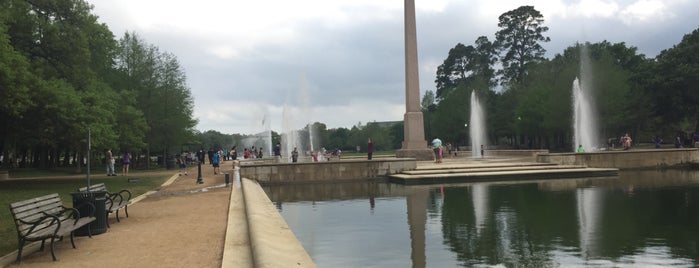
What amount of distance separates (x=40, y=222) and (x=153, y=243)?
1.67 m

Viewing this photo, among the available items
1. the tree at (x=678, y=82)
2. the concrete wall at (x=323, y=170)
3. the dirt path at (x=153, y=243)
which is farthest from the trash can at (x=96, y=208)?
the tree at (x=678, y=82)

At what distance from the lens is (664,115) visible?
48375 millimetres

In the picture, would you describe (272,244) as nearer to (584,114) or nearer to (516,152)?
(516,152)

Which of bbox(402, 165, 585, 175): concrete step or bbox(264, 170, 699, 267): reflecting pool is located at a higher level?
bbox(402, 165, 585, 175): concrete step

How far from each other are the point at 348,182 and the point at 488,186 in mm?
7028

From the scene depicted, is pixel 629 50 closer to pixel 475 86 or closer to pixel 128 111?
pixel 475 86

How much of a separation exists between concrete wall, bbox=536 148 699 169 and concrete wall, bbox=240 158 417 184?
8.09 m

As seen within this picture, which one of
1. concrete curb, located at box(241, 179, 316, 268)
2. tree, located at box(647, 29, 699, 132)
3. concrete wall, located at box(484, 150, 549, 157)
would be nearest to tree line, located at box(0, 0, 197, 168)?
concrete curb, located at box(241, 179, 316, 268)

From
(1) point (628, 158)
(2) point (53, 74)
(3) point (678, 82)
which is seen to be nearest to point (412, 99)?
(1) point (628, 158)

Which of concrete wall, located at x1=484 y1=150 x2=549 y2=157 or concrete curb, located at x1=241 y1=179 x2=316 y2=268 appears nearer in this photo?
concrete curb, located at x1=241 y1=179 x2=316 y2=268

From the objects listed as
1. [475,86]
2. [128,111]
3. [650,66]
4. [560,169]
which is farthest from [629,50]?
[128,111]

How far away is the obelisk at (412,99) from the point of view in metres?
32.4

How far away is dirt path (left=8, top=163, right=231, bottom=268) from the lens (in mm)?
7078

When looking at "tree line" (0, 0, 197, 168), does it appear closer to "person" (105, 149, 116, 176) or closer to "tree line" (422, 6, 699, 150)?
"person" (105, 149, 116, 176)
